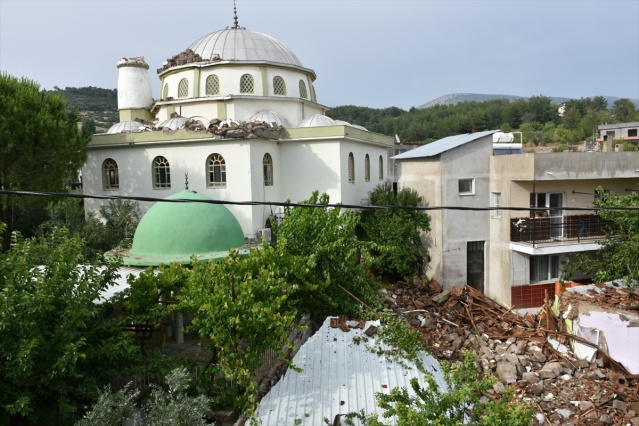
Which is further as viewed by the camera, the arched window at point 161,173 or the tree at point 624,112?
the tree at point 624,112

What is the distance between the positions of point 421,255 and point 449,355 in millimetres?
7267

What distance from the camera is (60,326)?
7.11 meters

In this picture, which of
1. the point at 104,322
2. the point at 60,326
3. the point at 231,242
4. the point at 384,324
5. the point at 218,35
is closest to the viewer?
the point at 60,326

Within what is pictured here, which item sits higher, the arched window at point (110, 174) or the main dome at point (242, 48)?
the main dome at point (242, 48)

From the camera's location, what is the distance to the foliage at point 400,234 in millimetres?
19938

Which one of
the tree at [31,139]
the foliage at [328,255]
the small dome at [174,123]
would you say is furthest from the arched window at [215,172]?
the foliage at [328,255]

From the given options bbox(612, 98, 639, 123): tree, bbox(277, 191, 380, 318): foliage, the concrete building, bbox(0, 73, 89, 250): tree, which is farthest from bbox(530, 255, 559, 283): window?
bbox(612, 98, 639, 123): tree

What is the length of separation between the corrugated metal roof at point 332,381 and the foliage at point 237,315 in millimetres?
800

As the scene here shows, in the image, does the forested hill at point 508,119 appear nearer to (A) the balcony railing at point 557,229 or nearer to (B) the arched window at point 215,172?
(A) the balcony railing at point 557,229

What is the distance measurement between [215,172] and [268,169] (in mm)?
2516

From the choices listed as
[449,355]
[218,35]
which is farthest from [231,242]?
[218,35]

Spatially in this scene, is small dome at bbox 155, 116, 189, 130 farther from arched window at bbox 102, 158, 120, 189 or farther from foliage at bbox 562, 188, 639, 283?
foliage at bbox 562, 188, 639, 283

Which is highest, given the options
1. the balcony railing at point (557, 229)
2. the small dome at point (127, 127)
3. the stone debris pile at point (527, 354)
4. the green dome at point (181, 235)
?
the small dome at point (127, 127)

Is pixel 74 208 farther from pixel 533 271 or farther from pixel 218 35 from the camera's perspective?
pixel 533 271
